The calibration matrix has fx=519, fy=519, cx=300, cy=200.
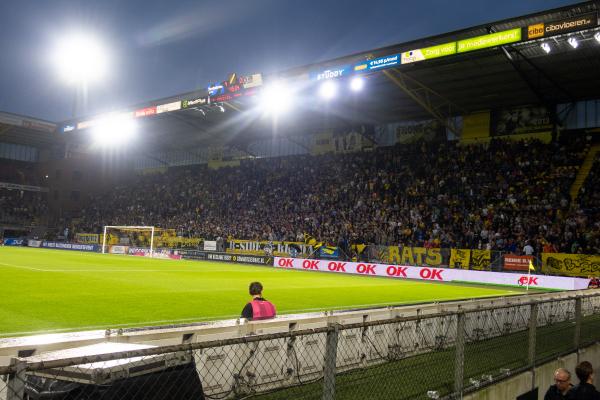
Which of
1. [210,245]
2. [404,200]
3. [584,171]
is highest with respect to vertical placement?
[584,171]

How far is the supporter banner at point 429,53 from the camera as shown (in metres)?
24.8

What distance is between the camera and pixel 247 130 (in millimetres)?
47188

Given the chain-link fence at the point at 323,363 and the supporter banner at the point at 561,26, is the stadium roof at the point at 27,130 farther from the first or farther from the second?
the chain-link fence at the point at 323,363

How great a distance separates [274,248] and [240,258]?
100 inches

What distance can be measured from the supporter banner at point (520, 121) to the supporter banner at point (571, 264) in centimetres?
1317

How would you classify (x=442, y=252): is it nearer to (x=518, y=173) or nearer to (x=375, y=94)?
(x=518, y=173)

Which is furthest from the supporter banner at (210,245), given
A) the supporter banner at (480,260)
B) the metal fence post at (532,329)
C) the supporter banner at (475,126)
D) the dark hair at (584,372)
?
the dark hair at (584,372)

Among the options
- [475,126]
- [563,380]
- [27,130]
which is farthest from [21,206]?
[563,380]

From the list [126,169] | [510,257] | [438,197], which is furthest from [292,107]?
[126,169]

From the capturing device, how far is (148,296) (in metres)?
16.0

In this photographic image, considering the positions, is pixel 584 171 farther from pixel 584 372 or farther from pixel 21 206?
pixel 21 206

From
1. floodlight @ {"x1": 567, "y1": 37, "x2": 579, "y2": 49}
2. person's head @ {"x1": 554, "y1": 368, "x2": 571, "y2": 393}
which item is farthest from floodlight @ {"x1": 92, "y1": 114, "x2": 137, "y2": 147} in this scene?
person's head @ {"x1": 554, "y1": 368, "x2": 571, "y2": 393}

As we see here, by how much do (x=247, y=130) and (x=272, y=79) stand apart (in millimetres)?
15642

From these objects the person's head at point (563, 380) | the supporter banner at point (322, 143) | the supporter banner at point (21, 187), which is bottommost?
the person's head at point (563, 380)
